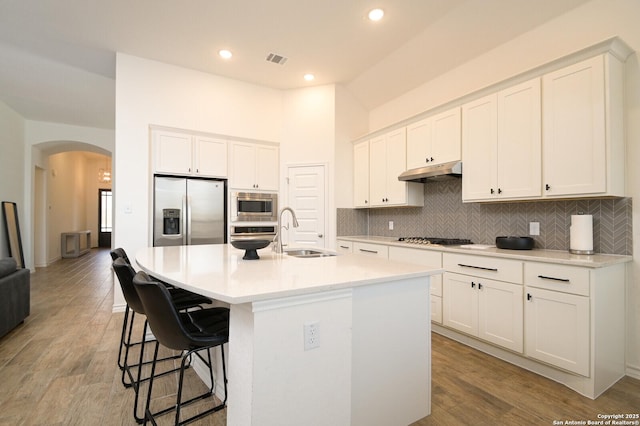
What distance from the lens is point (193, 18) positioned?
10.6 feet

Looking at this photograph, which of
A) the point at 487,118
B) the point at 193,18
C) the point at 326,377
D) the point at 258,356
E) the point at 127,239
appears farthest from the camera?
the point at 127,239

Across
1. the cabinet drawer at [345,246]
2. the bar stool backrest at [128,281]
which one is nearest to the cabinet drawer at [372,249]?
the cabinet drawer at [345,246]

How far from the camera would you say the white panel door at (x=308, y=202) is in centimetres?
473

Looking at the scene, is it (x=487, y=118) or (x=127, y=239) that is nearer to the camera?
(x=487, y=118)

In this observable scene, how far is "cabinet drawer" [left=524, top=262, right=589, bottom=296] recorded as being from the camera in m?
2.03

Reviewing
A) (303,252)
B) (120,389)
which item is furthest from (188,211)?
(120,389)

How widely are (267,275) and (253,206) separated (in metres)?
3.40

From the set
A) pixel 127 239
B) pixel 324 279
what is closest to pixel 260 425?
pixel 324 279

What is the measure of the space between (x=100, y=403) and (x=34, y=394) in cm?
52

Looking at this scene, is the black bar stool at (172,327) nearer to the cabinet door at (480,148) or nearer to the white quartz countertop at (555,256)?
the white quartz countertop at (555,256)

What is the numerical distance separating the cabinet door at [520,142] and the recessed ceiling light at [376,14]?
1.45 metres

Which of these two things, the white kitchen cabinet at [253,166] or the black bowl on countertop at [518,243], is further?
the white kitchen cabinet at [253,166]

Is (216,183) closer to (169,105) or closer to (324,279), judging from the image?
(169,105)

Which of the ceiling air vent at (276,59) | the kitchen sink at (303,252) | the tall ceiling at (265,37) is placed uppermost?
the ceiling air vent at (276,59)
